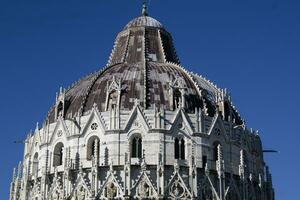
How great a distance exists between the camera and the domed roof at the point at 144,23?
237 feet

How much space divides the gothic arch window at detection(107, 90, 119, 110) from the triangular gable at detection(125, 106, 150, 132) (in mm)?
2366

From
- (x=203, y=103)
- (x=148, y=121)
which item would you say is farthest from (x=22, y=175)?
(x=203, y=103)

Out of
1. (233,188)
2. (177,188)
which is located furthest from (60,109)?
(233,188)

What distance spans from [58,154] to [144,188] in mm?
10810

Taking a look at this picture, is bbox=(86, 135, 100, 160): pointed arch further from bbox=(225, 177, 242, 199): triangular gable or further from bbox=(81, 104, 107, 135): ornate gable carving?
bbox=(225, 177, 242, 199): triangular gable

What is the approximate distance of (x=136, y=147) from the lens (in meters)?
57.5

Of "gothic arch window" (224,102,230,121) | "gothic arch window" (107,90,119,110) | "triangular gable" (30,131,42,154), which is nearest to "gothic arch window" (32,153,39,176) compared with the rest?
"triangular gable" (30,131,42,154)

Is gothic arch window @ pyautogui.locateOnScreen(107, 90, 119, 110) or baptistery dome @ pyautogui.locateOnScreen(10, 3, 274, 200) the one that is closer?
baptistery dome @ pyautogui.locateOnScreen(10, 3, 274, 200)

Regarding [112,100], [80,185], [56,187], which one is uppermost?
[112,100]

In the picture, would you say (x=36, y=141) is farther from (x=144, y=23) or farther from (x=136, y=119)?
(x=144, y=23)

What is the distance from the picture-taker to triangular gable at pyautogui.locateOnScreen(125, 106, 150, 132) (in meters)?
57.5

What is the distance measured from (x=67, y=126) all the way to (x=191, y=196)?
47.2 ft

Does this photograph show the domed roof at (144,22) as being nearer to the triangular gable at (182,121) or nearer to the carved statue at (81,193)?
the triangular gable at (182,121)

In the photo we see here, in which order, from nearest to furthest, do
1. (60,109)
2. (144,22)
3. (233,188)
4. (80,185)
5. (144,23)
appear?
(80,185)
(233,188)
(60,109)
(144,23)
(144,22)
